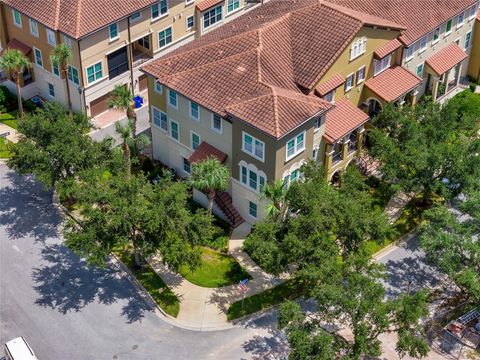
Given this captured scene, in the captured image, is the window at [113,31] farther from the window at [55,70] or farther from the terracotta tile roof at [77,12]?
the window at [55,70]

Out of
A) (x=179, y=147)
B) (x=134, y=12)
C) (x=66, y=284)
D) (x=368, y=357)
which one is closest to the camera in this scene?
(x=368, y=357)

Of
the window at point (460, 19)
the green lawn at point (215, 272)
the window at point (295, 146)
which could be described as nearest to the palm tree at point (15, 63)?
the green lawn at point (215, 272)

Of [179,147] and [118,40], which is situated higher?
[118,40]

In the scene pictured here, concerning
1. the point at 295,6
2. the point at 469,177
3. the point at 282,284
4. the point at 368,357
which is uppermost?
the point at 295,6

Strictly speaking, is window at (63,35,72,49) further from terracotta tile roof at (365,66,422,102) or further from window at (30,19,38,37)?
terracotta tile roof at (365,66,422,102)

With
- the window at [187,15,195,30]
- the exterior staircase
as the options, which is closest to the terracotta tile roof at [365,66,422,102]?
the exterior staircase

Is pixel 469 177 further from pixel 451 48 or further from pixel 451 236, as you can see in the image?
pixel 451 48

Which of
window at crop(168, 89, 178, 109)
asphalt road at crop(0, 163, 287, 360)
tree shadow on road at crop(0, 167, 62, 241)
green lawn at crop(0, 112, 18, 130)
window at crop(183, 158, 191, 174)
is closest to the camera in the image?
asphalt road at crop(0, 163, 287, 360)

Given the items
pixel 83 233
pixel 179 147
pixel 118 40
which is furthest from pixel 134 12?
pixel 83 233
